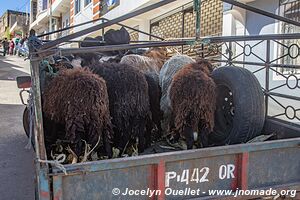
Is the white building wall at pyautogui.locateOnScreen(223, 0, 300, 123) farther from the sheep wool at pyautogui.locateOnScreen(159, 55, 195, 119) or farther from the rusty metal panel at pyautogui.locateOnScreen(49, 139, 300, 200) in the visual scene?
the rusty metal panel at pyautogui.locateOnScreen(49, 139, 300, 200)

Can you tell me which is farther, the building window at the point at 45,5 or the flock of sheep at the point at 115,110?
the building window at the point at 45,5

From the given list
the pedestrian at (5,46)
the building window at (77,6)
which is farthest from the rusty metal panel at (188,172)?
the pedestrian at (5,46)

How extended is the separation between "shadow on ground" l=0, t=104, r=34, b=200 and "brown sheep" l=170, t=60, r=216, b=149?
1938mm

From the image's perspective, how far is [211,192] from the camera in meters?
2.12

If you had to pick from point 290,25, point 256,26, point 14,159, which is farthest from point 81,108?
point 256,26

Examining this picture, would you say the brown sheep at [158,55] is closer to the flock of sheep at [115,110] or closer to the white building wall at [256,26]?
the flock of sheep at [115,110]

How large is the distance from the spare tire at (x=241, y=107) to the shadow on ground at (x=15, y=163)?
2.05m

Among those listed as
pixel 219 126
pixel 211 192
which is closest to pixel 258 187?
pixel 211 192

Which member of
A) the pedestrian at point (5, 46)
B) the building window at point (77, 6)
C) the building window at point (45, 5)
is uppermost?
the building window at point (45, 5)

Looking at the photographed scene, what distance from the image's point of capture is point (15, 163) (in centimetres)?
458

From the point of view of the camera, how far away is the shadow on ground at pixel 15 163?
373 cm

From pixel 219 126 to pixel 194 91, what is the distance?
702 mm

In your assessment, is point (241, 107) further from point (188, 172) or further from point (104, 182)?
point (104, 182)

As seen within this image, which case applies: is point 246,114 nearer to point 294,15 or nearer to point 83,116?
point 83,116
